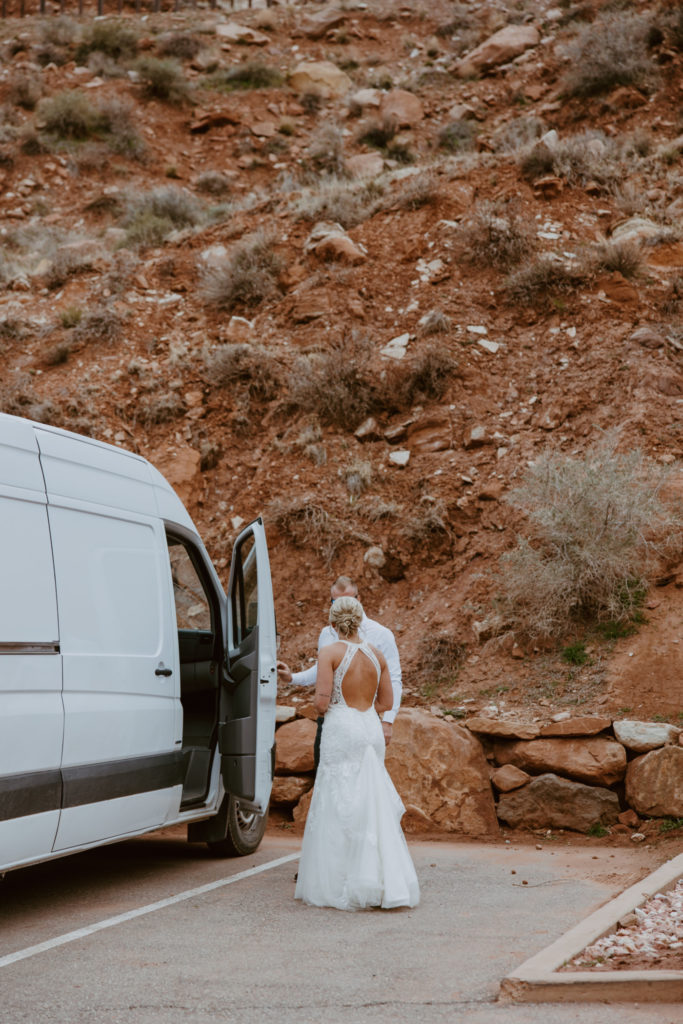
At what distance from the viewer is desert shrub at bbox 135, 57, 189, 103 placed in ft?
95.8

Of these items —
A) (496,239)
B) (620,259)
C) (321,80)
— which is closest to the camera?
(620,259)

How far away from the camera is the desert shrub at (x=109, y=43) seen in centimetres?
3162

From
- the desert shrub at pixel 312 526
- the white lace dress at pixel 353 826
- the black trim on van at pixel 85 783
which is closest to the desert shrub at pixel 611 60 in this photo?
the desert shrub at pixel 312 526

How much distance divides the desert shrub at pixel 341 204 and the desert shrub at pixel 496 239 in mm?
2274

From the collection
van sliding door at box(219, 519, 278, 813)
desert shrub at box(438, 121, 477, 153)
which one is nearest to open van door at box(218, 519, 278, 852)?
van sliding door at box(219, 519, 278, 813)

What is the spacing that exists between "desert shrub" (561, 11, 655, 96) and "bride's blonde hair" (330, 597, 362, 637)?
62.8 ft

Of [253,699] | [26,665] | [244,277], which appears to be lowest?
[253,699]

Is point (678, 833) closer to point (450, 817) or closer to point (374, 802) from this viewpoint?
point (450, 817)

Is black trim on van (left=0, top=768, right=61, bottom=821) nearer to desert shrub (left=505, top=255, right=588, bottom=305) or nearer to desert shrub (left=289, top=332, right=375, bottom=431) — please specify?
desert shrub (left=289, top=332, right=375, bottom=431)

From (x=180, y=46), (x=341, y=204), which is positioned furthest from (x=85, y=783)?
(x=180, y=46)

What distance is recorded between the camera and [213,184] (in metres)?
25.1

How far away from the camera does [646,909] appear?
5355mm

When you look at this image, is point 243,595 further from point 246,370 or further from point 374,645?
point 246,370

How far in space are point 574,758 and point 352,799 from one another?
11.0 ft
